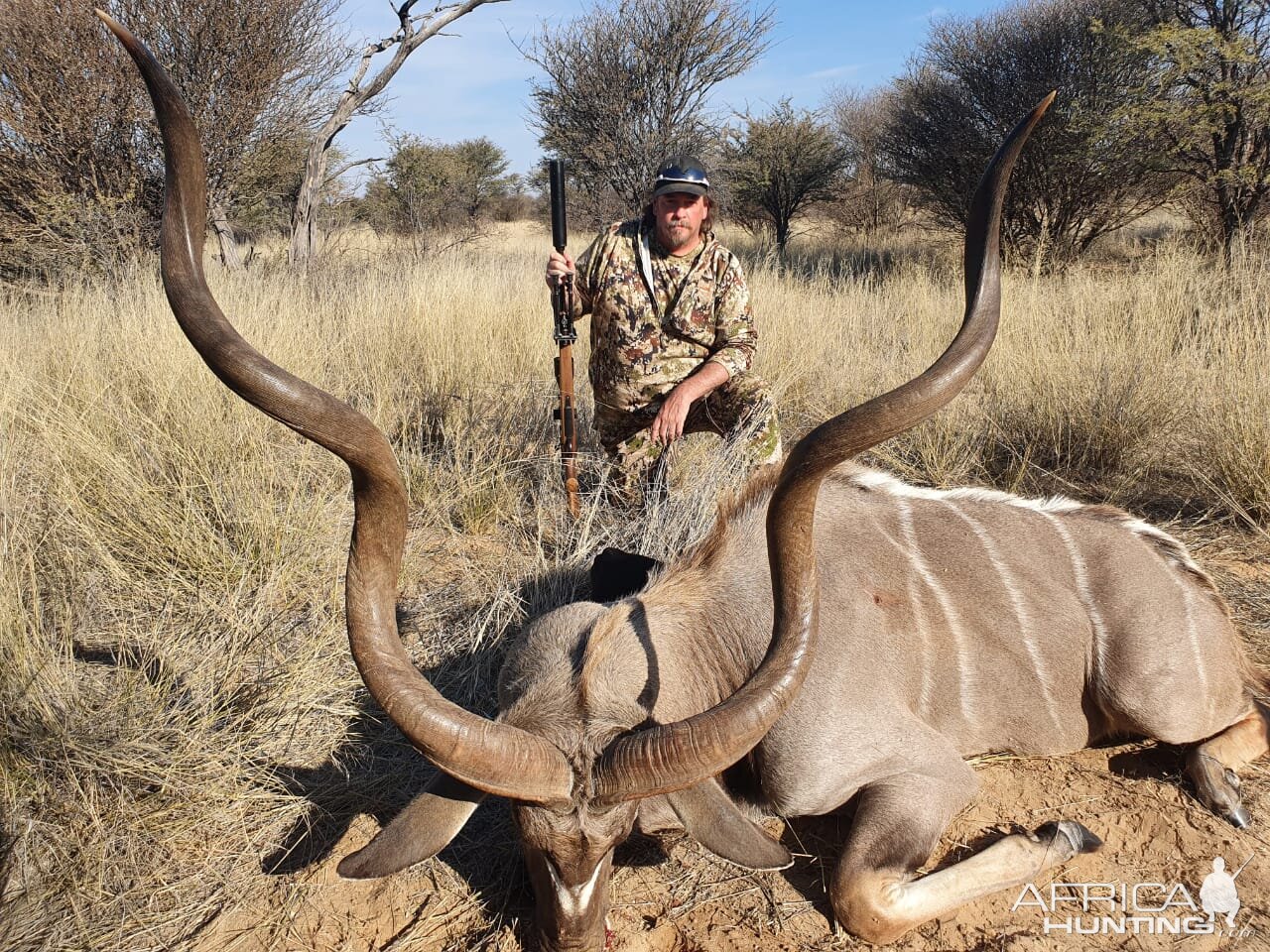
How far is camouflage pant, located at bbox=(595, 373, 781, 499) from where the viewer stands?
4688 millimetres

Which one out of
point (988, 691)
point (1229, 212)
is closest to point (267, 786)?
point (988, 691)

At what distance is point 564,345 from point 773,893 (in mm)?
3000

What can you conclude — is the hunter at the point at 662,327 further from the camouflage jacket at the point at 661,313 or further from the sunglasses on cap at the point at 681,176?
the sunglasses on cap at the point at 681,176

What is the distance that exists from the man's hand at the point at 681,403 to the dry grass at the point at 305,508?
40 centimetres

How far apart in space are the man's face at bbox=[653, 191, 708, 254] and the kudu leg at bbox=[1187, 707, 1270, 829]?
130 inches

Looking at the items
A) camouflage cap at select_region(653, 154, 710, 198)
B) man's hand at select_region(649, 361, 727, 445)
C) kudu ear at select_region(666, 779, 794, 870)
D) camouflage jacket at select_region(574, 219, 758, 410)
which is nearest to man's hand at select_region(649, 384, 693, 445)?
man's hand at select_region(649, 361, 727, 445)

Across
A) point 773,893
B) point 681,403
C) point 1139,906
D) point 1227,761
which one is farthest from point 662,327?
point 1139,906

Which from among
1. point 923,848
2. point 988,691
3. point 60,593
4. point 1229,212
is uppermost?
point 1229,212

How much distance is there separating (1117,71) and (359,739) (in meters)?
13.6

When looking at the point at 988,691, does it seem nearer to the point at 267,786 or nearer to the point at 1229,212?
the point at 267,786

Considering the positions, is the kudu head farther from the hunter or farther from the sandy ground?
the hunter

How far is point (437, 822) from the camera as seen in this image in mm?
2062

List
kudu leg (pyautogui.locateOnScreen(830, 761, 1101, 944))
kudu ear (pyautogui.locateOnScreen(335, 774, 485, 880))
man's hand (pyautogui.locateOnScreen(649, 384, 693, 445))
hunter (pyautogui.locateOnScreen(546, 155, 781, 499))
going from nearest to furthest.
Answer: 1. kudu ear (pyautogui.locateOnScreen(335, 774, 485, 880))
2. kudu leg (pyautogui.locateOnScreen(830, 761, 1101, 944))
3. man's hand (pyautogui.locateOnScreen(649, 384, 693, 445))
4. hunter (pyautogui.locateOnScreen(546, 155, 781, 499))

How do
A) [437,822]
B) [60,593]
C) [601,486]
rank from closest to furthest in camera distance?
[437,822], [60,593], [601,486]
